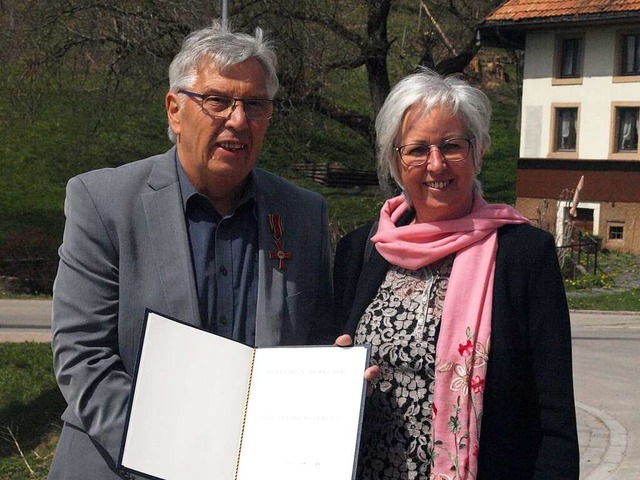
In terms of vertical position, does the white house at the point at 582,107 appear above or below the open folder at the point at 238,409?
above

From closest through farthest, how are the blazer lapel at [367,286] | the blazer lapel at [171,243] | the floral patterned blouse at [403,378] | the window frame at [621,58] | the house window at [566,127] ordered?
the blazer lapel at [171,243], the floral patterned blouse at [403,378], the blazer lapel at [367,286], the window frame at [621,58], the house window at [566,127]

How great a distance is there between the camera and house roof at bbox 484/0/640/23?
28.5 m

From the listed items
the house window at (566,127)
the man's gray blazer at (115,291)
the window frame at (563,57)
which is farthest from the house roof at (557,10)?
the man's gray blazer at (115,291)

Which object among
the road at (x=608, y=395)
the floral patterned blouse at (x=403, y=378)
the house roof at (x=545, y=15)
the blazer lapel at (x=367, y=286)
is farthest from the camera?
the house roof at (x=545, y=15)

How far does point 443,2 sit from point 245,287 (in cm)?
2283

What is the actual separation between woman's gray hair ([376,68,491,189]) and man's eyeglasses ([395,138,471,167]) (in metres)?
0.04

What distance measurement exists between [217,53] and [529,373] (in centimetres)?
130

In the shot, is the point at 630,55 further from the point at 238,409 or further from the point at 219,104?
the point at 238,409

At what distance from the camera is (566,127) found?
3097 cm

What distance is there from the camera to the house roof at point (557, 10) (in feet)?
93.4

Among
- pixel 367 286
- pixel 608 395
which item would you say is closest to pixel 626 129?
pixel 608 395

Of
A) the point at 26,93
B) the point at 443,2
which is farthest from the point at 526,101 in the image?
the point at 26,93

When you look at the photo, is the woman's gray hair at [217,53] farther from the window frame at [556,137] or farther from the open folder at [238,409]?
the window frame at [556,137]

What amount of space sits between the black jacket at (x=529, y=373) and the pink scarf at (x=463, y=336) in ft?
0.13
